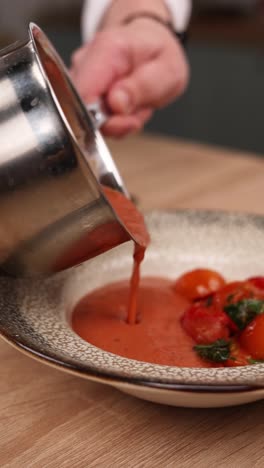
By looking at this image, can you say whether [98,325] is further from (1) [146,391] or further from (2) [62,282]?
(1) [146,391]

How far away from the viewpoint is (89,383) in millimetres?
844

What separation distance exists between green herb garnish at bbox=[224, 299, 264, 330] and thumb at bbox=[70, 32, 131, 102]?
0.60 meters

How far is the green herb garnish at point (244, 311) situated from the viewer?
90cm

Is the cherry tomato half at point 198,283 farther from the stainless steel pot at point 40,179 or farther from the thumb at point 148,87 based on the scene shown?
the thumb at point 148,87

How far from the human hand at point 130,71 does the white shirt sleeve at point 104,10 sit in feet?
0.32

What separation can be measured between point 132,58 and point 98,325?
2.58 feet

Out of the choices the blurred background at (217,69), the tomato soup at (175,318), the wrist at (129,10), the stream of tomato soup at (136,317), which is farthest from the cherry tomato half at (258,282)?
the blurred background at (217,69)

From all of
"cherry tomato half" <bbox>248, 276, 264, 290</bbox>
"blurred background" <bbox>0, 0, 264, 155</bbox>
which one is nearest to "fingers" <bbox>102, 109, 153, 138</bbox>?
"cherry tomato half" <bbox>248, 276, 264, 290</bbox>

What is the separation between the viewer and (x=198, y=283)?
1.01 metres

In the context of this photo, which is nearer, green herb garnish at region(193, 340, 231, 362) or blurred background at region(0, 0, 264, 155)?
green herb garnish at region(193, 340, 231, 362)

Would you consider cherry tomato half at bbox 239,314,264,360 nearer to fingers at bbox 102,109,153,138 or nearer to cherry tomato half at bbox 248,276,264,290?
cherry tomato half at bbox 248,276,264,290

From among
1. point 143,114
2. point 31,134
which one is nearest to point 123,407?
point 31,134

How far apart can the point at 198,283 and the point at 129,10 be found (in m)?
0.86

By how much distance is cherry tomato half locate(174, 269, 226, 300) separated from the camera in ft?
3.28
